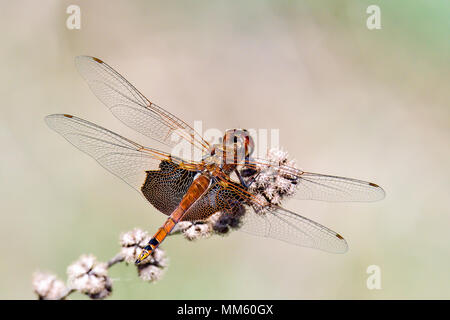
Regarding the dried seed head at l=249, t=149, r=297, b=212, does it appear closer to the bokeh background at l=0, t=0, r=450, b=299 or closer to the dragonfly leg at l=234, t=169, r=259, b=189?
the dragonfly leg at l=234, t=169, r=259, b=189

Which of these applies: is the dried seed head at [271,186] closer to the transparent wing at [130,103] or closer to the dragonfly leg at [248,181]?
the dragonfly leg at [248,181]

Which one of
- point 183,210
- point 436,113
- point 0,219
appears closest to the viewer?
point 183,210

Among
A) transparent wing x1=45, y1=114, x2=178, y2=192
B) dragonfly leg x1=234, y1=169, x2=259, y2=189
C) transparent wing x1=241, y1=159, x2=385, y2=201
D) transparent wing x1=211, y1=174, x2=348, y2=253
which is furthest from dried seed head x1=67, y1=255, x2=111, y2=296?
transparent wing x1=241, y1=159, x2=385, y2=201

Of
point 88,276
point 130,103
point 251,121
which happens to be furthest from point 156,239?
point 251,121

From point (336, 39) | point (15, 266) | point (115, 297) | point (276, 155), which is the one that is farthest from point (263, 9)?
point (15, 266)

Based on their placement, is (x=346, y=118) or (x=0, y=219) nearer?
(x=0, y=219)

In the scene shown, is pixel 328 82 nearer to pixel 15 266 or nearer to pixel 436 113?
pixel 436 113
